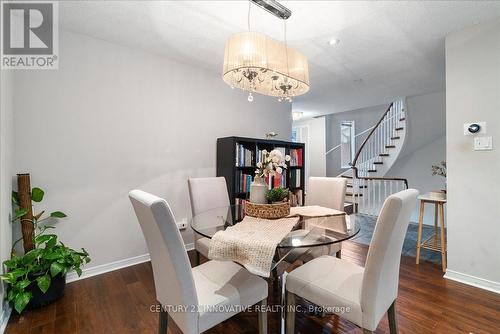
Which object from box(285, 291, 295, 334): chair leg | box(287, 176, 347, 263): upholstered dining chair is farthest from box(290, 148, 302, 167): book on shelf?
box(285, 291, 295, 334): chair leg

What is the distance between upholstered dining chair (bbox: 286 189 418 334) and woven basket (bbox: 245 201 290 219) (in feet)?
1.23

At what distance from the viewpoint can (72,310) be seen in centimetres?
182

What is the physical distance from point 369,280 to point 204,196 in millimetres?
1575

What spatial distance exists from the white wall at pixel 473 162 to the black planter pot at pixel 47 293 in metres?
3.51

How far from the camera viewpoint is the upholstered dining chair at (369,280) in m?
1.09

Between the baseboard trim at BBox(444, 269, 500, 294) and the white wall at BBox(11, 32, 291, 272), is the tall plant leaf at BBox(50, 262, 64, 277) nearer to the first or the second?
the white wall at BBox(11, 32, 291, 272)

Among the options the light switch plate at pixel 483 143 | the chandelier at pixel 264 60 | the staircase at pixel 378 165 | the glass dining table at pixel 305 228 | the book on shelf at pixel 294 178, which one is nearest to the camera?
the glass dining table at pixel 305 228

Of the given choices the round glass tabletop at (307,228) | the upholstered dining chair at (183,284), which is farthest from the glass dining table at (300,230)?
the upholstered dining chair at (183,284)

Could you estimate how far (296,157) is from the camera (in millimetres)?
3742

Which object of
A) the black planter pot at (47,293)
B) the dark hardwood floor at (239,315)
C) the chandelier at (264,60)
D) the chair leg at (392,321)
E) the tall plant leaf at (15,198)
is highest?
the chandelier at (264,60)

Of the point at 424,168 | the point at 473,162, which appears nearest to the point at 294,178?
the point at 473,162

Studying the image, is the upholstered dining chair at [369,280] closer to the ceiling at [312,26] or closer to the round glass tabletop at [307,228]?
the round glass tabletop at [307,228]

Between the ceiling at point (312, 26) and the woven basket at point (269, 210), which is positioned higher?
the ceiling at point (312, 26)

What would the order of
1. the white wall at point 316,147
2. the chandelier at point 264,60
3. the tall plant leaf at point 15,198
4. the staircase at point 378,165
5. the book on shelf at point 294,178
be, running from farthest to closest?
1. the white wall at point 316,147
2. the staircase at point 378,165
3. the book on shelf at point 294,178
4. the tall plant leaf at point 15,198
5. the chandelier at point 264,60
